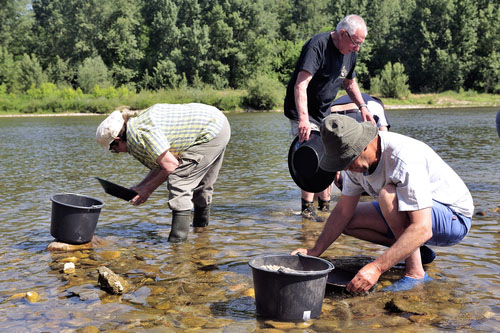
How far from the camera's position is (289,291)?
10.9 feet

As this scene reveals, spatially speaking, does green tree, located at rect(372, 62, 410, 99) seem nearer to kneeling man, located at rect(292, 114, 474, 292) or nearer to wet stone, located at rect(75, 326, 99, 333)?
kneeling man, located at rect(292, 114, 474, 292)

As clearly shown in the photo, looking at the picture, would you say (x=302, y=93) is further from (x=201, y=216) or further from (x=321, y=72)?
(x=201, y=216)

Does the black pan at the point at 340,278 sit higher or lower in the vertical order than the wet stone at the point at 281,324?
higher

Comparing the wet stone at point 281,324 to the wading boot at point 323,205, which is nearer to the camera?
the wet stone at point 281,324

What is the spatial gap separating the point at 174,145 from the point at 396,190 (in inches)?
96.0

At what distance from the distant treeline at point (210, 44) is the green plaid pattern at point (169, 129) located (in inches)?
2351

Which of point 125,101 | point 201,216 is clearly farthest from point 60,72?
point 201,216

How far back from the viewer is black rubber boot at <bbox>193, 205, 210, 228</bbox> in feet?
20.5

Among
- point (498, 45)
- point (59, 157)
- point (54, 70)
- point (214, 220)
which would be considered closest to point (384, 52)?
point (498, 45)

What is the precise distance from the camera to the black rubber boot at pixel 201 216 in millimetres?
6254

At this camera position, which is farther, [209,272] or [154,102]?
[154,102]

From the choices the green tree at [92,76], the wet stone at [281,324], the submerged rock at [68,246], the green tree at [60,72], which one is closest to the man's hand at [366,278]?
the wet stone at [281,324]

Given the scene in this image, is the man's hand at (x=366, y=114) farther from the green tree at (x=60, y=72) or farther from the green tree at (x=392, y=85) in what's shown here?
the green tree at (x=60, y=72)

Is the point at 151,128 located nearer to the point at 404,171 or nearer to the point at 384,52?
the point at 404,171
